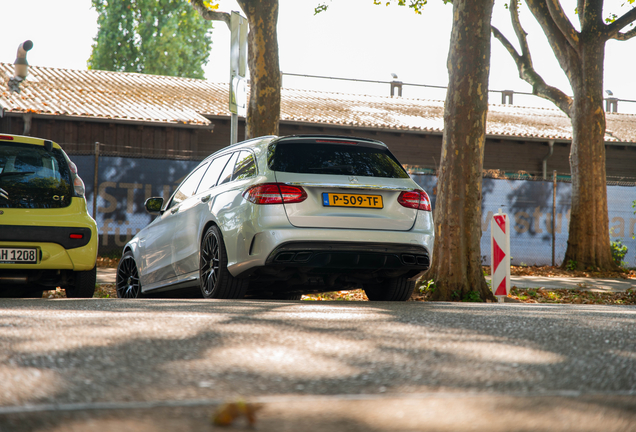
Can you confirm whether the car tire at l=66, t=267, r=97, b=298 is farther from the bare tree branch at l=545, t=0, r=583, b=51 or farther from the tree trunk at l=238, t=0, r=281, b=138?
the bare tree branch at l=545, t=0, r=583, b=51

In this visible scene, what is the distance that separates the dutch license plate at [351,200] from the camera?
609cm

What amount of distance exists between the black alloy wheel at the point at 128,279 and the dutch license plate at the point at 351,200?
128 inches

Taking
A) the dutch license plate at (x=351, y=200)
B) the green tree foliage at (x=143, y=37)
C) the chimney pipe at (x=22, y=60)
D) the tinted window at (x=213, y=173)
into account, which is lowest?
the dutch license plate at (x=351, y=200)

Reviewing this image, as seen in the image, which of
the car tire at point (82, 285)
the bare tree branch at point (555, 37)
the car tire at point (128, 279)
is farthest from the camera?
the bare tree branch at point (555, 37)

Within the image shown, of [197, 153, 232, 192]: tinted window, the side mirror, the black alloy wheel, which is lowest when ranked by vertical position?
the black alloy wheel

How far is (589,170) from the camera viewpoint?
50.1ft

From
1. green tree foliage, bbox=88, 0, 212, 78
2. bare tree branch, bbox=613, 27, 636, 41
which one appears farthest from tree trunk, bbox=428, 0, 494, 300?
green tree foliage, bbox=88, 0, 212, 78

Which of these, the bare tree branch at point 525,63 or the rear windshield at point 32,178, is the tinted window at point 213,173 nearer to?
the rear windshield at point 32,178

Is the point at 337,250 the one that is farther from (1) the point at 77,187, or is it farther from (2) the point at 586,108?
(2) the point at 586,108

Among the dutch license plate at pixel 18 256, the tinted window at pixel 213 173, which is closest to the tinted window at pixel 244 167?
the tinted window at pixel 213 173

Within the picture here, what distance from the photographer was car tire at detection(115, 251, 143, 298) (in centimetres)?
836

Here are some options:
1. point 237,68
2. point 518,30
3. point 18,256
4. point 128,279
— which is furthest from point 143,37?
point 18,256

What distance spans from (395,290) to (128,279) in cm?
353

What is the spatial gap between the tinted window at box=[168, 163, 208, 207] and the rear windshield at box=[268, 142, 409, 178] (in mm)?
1623
